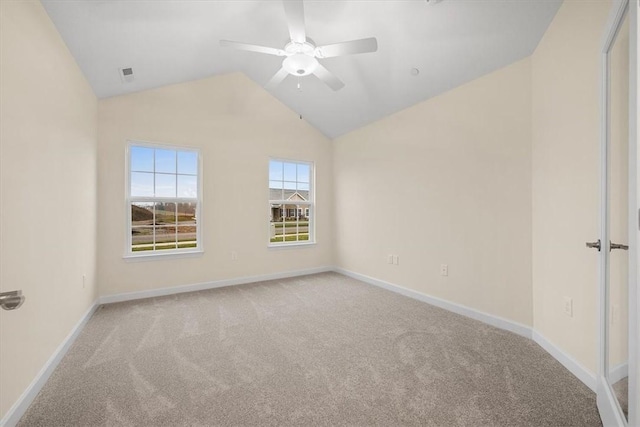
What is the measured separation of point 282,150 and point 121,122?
220cm

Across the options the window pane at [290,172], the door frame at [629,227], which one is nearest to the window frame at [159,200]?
the window pane at [290,172]

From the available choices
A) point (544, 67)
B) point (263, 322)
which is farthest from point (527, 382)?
point (544, 67)

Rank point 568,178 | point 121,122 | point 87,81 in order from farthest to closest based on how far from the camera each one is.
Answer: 1. point 121,122
2. point 87,81
3. point 568,178

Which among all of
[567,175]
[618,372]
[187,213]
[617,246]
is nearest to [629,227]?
[617,246]

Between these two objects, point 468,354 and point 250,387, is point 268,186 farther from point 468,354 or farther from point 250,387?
point 468,354

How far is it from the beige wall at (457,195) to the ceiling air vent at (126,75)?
10.2 feet

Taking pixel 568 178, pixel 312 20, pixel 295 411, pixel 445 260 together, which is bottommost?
pixel 295 411

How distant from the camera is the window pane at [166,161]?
12.4 ft

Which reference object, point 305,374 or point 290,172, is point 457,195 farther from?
point 290,172

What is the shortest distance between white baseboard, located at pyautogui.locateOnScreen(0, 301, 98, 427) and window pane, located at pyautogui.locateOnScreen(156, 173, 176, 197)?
1775 mm

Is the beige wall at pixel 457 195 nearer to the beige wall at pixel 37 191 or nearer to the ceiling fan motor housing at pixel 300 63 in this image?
the ceiling fan motor housing at pixel 300 63

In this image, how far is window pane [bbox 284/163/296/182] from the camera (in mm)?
4766

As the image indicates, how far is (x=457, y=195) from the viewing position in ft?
10.1

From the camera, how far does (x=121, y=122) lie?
347 cm
